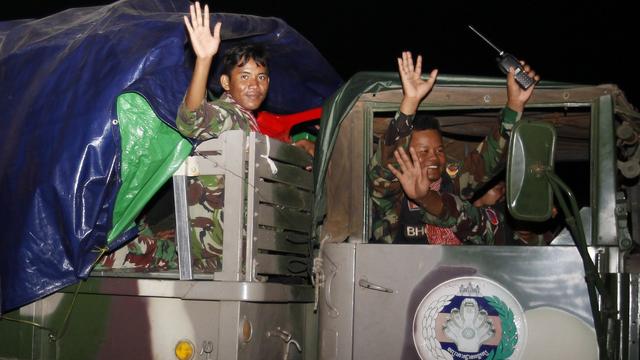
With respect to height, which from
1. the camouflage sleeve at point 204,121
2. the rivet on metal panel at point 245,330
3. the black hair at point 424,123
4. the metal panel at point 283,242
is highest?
the black hair at point 424,123

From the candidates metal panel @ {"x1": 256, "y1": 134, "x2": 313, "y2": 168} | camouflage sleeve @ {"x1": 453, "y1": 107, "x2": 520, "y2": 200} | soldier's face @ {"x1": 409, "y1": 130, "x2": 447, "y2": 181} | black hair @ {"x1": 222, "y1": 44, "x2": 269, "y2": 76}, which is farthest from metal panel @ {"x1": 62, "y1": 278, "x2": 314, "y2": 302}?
black hair @ {"x1": 222, "y1": 44, "x2": 269, "y2": 76}

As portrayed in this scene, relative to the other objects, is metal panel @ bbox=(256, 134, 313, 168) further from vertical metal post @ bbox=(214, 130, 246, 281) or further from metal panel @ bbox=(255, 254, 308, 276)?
metal panel @ bbox=(255, 254, 308, 276)

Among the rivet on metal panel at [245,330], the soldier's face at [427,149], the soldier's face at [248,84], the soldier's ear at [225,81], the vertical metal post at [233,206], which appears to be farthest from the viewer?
the soldier's ear at [225,81]

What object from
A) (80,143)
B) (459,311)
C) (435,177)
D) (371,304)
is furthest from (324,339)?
(80,143)

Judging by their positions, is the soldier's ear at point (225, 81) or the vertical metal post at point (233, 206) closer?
the vertical metal post at point (233, 206)

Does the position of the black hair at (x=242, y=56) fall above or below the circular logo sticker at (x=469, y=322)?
above

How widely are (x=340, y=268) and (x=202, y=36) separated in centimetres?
127

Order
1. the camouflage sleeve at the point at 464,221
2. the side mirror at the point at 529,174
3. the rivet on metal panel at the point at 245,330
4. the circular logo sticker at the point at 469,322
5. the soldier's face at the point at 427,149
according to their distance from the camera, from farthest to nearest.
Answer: the soldier's face at the point at 427,149 → the camouflage sleeve at the point at 464,221 → the rivet on metal panel at the point at 245,330 → the circular logo sticker at the point at 469,322 → the side mirror at the point at 529,174

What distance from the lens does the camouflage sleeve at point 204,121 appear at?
3.45 m

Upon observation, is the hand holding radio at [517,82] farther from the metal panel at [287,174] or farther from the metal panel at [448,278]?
the metal panel at [287,174]

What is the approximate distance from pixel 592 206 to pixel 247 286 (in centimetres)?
152

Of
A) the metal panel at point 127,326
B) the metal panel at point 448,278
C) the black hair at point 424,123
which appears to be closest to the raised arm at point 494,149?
the black hair at point 424,123

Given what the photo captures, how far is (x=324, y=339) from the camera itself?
335 cm

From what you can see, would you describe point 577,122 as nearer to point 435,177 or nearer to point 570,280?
point 435,177
